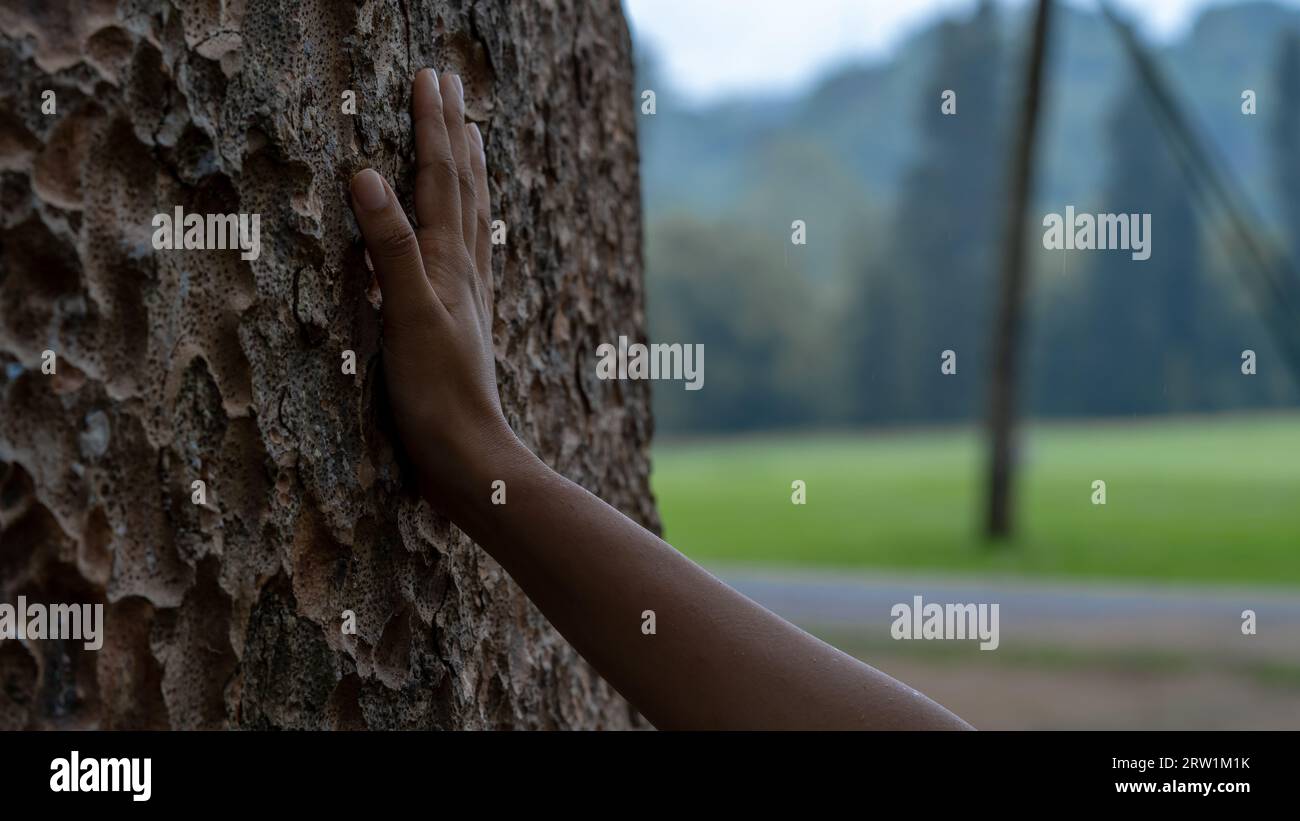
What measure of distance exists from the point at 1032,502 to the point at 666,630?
49.5 ft

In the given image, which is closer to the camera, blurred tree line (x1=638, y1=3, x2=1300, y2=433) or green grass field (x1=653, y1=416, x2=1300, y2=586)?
green grass field (x1=653, y1=416, x2=1300, y2=586)

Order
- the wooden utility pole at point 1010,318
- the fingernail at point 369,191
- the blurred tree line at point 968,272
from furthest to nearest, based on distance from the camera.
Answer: the blurred tree line at point 968,272 → the wooden utility pole at point 1010,318 → the fingernail at point 369,191

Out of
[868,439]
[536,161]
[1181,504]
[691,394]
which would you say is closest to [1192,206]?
[868,439]

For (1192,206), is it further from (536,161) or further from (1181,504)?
(536,161)

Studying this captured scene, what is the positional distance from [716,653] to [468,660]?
1.54 ft

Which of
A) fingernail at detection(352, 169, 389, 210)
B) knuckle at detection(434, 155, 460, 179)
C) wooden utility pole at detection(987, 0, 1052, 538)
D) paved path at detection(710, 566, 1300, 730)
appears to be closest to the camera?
fingernail at detection(352, 169, 389, 210)

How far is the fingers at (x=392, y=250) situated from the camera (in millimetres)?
1208

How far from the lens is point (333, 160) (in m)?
1.23

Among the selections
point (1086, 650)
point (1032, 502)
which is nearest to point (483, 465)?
point (1086, 650)

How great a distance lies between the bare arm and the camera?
1.09m

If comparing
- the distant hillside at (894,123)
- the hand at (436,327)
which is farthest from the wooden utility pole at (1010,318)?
the distant hillside at (894,123)

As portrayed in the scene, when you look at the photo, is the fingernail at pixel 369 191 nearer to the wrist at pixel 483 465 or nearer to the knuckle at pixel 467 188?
the knuckle at pixel 467 188

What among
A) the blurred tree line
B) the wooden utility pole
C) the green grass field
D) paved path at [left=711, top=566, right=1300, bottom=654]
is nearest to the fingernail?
paved path at [left=711, top=566, right=1300, bottom=654]

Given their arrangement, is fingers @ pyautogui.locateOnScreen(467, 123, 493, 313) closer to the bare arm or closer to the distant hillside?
the bare arm
